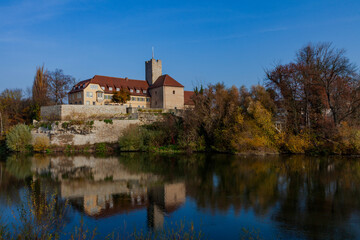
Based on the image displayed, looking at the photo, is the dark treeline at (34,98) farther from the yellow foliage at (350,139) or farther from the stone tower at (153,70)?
the yellow foliage at (350,139)

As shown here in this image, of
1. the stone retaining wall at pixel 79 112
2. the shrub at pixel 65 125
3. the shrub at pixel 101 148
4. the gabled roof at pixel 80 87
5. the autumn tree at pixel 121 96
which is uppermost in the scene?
the gabled roof at pixel 80 87

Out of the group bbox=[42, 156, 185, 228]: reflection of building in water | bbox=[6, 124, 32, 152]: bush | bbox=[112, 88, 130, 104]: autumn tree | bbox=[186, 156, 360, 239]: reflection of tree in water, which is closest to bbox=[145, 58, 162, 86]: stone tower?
bbox=[112, 88, 130, 104]: autumn tree

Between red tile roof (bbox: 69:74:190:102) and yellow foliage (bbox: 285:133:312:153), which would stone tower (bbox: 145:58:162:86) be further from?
yellow foliage (bbox: 285:133:312:153)

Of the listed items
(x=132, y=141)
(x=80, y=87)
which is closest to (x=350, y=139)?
(x=132, y=141)

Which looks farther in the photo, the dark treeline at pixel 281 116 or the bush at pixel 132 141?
the bush at pixel 132 141

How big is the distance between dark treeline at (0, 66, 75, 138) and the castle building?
271 centimetres

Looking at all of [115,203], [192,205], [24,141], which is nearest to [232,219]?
[192,205]

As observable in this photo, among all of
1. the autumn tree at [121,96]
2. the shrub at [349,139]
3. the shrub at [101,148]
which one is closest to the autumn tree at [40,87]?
the autumn tree at [121,96]

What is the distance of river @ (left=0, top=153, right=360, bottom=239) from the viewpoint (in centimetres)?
852

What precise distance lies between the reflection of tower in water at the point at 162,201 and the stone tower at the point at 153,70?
3838cm

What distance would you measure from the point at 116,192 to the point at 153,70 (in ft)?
131

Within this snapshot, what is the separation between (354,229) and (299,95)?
24091mm

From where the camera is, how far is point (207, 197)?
11734 mm

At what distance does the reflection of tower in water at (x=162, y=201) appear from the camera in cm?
927
